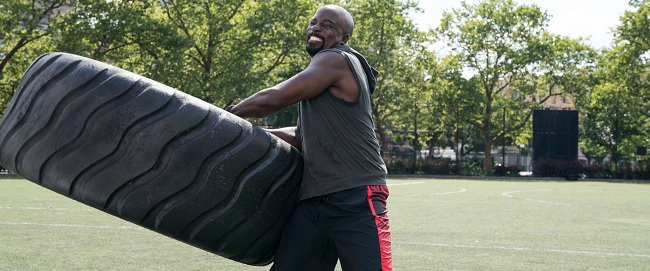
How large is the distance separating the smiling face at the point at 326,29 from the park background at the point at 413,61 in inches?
1211

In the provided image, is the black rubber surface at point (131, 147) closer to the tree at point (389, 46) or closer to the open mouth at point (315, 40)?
the open mouth at point (315, 40)

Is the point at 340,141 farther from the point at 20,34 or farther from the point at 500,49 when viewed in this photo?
the point at 500,49

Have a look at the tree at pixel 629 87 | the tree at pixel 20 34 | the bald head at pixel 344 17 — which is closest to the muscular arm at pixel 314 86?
the bald head at pixel 344 17

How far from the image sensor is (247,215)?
3.86 m

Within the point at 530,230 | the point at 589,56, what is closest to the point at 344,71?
the point at 530,230

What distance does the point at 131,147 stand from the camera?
3.52 meters

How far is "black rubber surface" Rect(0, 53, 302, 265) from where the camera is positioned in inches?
138

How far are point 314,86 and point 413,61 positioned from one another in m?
47.8

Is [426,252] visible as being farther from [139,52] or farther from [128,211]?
[139,52]

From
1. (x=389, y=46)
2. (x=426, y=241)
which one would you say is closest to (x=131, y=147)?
(x=426, y=241)

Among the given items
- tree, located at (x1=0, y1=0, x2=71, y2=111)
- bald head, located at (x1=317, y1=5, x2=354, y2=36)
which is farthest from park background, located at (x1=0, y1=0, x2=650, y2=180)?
bald head, located at (x1=317, y1=5, x2=354, y2=36)

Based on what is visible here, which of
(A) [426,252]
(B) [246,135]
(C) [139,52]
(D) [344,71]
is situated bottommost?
(A) [426,252]

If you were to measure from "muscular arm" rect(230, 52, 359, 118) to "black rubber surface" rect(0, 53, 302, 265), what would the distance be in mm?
151

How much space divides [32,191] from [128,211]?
49.0 ft
